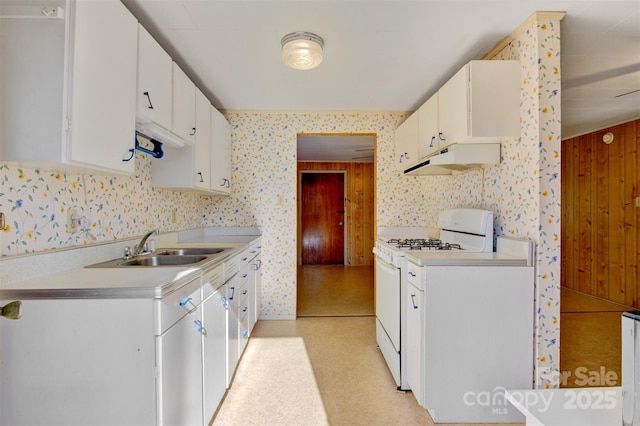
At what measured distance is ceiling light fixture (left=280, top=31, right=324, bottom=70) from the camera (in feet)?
6.27

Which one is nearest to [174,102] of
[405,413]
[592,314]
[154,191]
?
[154,191]

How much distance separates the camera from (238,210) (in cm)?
341

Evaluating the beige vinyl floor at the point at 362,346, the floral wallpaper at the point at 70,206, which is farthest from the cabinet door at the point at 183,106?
the beige vinyl floor at the point at 362,346

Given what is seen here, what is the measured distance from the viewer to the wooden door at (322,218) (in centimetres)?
674

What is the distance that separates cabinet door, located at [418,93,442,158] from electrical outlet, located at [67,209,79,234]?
230 cm

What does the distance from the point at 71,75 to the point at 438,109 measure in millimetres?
2176

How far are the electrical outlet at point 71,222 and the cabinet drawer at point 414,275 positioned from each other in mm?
1809

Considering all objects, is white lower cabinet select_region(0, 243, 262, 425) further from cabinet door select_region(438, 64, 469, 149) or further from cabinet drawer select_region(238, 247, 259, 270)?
cabinet door select_region(438, 64, 469, 149)

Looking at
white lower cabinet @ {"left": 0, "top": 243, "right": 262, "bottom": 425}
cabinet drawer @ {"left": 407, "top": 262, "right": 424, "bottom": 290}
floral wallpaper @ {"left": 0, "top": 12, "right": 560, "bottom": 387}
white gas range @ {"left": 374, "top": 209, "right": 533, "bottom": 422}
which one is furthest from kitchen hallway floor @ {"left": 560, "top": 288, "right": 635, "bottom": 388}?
white lower cabinet @ {"left": 0, "top": 243, "right": 262, "bottom": 425}

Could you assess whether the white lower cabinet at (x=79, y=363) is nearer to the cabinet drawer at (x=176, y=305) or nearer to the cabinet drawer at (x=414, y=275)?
the cabinet drawer at (x=176, y=305)

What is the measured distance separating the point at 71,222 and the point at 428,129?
2428mm

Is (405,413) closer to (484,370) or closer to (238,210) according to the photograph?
(484,370)

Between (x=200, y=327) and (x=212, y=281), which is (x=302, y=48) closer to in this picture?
(x=212, y=281)

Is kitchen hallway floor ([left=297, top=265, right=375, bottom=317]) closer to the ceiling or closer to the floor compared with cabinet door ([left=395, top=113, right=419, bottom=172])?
closer to the floor
